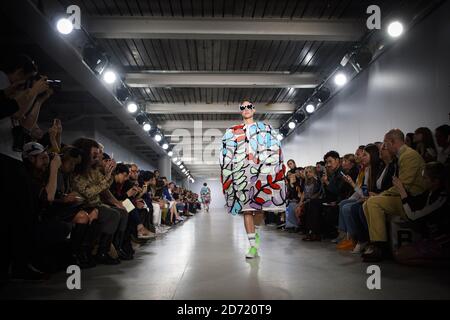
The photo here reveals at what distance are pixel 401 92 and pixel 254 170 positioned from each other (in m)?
2.59

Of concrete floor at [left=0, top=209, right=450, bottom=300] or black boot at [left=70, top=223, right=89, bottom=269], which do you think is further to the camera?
black boot at [left=70, top=223, right=89, bottom=269]

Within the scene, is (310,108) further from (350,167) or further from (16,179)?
(16,179)

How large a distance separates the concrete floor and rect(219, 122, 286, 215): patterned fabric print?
52cm

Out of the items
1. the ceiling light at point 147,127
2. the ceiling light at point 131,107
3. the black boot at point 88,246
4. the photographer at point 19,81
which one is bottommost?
the black boot at point 88,246

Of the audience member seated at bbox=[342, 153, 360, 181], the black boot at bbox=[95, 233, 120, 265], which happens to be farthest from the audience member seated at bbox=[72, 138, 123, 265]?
the audience member seated at bbox=[342, 153, 360, 181]

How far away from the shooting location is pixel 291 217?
21.9ft

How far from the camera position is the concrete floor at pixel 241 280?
1.99 metres

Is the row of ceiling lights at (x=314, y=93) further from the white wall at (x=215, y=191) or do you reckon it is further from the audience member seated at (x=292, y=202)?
the white wall at (x=215, y=191)

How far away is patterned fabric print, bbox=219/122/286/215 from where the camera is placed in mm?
3318

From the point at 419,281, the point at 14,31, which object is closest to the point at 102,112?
the point at 14,31

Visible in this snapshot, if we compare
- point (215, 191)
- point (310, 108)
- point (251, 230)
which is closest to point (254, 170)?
point (251, 230)

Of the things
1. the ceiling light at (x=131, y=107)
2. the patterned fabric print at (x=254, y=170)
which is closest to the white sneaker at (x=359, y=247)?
the patterned fabric print at (x=254, y=170)

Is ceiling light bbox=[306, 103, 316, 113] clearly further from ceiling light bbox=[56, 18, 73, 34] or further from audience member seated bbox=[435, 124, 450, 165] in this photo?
ceiling light bbox=[56, 18, 73, 34]
